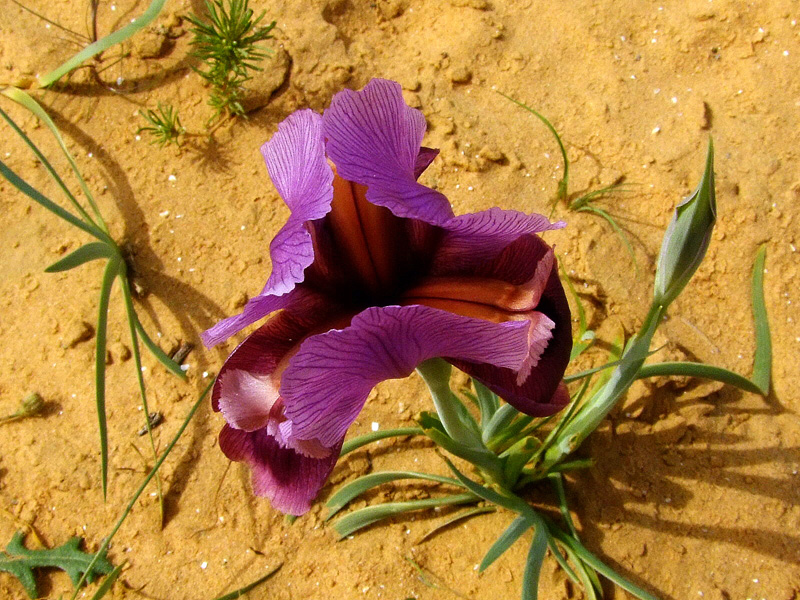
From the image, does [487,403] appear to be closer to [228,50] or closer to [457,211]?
[457,211]

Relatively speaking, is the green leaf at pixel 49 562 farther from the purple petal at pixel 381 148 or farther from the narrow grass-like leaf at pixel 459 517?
the purple petal at pixel 381 148

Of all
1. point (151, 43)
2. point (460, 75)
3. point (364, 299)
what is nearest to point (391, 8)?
point (460, 75)

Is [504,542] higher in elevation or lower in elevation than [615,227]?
lower

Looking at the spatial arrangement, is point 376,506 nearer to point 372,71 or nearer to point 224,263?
point 224,263

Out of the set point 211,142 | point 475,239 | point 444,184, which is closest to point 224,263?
point 211,142

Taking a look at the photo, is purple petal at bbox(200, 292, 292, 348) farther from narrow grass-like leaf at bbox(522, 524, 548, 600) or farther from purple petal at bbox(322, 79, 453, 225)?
narrow grass-like leaf at bbox(522, 524, 548, 600)

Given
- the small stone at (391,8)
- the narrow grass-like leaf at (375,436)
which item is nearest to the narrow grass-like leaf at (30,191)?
the narrow grass-like leaf at (375,436)
